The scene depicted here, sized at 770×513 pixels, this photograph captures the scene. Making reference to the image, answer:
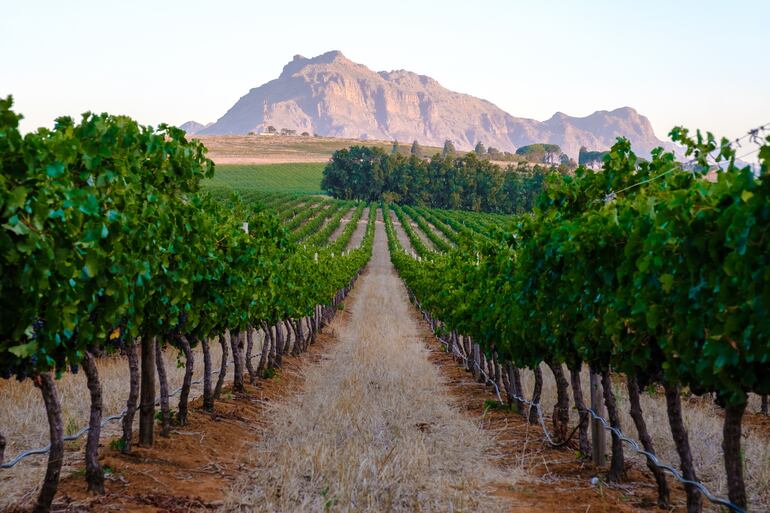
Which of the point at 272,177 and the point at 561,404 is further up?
the point at 272,177

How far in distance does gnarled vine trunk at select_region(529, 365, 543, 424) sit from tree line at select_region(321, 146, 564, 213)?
3865 inches

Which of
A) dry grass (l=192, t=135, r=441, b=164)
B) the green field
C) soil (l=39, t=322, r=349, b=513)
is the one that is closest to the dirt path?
soil (l=39, t=322, r=349, b=513)

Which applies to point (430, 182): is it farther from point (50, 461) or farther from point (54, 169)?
point (54, 169)

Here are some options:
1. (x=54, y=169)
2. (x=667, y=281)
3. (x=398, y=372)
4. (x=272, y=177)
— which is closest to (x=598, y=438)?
(x=667, y=281)

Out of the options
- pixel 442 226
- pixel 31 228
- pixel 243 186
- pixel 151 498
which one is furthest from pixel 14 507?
pixel 243 186

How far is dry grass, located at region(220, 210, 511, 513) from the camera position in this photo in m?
7.43

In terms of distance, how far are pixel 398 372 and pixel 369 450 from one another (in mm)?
8176

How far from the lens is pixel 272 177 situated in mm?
131500

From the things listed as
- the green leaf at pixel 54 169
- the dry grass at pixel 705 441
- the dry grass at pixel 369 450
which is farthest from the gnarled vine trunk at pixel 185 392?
the dry grass at pixel 705 441

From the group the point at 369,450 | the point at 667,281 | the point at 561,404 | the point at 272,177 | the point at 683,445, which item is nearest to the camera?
the point at 667,281

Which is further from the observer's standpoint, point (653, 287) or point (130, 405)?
point (130, 405)

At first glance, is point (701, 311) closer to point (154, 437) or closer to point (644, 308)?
point (644, 308)

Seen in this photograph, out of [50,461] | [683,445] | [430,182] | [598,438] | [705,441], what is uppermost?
[430,182]

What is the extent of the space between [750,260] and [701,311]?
39.4 inches
